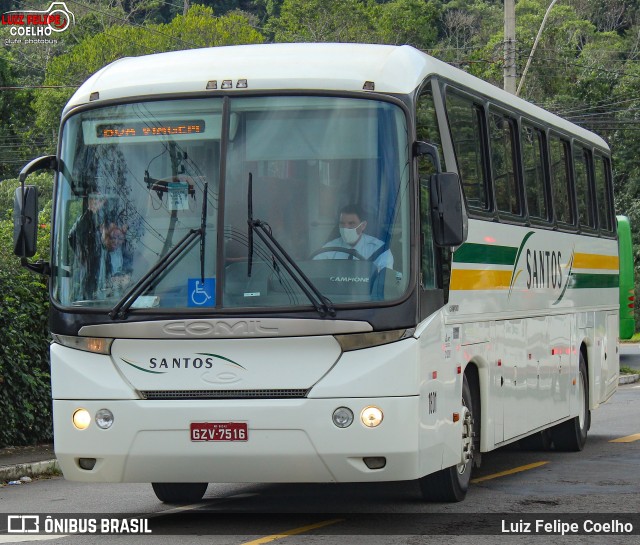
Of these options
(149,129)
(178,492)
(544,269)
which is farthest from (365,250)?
(544,269)

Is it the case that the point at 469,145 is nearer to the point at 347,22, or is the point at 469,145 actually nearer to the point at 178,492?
the point at 178,492

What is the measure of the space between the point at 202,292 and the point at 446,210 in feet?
5.78

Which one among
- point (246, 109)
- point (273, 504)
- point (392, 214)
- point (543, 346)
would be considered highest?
point (246, 109)

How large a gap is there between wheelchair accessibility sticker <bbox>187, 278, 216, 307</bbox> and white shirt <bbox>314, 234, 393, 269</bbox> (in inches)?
28.3

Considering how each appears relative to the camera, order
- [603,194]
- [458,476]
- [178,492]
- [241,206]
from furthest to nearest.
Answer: [603,194] < [178,492] < [458,476] < [241,206]

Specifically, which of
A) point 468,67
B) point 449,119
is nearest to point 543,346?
point 449,119

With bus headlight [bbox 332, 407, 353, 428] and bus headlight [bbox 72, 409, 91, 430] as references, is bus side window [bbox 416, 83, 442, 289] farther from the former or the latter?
bus headlight [bbox 72, 409, 91, 430]

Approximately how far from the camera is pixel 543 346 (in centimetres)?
1384

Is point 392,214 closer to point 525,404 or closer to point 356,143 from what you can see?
point 356,143

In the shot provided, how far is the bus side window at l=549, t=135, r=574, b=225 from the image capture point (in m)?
14.9

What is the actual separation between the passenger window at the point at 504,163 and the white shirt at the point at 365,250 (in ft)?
10.5

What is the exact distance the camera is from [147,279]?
9.42m

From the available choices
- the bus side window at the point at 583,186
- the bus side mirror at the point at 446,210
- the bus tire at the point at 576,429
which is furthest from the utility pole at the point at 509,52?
the bus side mirror at the point at 446,210

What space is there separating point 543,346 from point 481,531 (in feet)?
14.7
